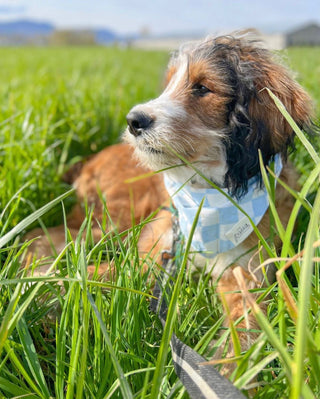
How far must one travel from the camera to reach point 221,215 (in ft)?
7.98

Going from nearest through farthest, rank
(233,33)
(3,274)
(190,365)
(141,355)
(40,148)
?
(190,365), (141,355), (3,274), (233,33), (40,148)

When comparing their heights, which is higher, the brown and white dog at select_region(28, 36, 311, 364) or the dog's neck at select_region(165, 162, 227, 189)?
the brown and white dog at select_region(28, 36, 311, 364)

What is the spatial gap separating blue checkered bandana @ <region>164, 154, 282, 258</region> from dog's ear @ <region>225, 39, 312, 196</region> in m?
0.07

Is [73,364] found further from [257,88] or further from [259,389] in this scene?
[257,88]

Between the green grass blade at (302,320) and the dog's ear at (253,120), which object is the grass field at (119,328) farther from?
the dog's ear at (253,120)

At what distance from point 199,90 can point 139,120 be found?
43cm

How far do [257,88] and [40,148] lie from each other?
195 centimetres

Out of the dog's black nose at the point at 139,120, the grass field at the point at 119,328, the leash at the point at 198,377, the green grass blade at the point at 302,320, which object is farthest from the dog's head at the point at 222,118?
the green grass blade at the point at 302,320

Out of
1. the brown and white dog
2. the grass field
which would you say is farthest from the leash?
the brown and white dog

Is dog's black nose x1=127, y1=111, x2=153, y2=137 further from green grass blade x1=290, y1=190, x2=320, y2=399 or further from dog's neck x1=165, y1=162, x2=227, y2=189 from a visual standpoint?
green grass blade x1=290, y1=190, x2=320, y2=399

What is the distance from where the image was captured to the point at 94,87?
19.6 feet

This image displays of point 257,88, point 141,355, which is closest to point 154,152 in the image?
point 257,88

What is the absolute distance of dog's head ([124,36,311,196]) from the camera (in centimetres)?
232

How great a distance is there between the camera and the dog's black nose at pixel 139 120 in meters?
2.29
